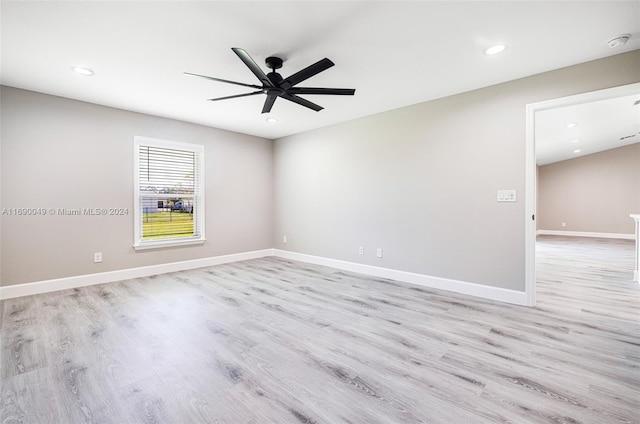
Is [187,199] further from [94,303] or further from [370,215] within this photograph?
[370,215]

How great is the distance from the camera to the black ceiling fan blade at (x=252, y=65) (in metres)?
2.06

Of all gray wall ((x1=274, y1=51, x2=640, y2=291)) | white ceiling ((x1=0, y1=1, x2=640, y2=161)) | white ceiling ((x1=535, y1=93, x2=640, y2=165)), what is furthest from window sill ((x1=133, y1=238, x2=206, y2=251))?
white ceiling ((x1=535, y1=93, x2=640, y2=165))

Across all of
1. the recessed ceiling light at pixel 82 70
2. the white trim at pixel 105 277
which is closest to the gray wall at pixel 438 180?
the white trim at pixel 105 277

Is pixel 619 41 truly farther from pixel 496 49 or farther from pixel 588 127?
pixel 588 127

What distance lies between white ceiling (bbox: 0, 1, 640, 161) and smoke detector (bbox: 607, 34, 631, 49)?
0.16ft

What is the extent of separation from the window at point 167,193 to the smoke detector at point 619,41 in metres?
5.27

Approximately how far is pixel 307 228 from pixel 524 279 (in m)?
3.43

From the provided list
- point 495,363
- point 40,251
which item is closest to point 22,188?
point 40,251

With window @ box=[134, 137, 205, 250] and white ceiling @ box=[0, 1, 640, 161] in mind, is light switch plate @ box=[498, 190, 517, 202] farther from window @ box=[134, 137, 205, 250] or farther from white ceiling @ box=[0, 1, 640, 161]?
window @ box=[134, 137, 205, 250]

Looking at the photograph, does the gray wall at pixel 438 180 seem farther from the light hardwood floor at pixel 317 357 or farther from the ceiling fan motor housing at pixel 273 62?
the ceiling fan motor housing at pixel 273 62

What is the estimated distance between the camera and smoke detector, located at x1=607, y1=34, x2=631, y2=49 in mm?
2301

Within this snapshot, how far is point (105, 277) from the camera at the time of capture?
13.0ft

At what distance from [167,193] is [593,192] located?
1270 cm

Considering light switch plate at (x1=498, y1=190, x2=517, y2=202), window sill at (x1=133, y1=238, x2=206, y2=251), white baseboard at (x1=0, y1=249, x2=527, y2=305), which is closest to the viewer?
light switch plate at (x1=498, y1=190, x2=517, y2=202)
